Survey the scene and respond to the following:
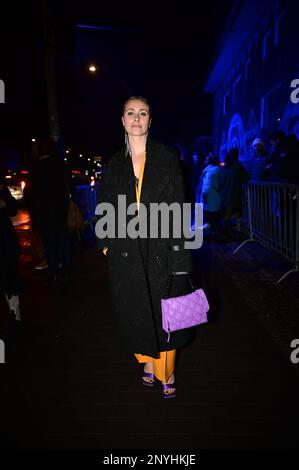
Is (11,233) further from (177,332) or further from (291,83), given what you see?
(291,83)

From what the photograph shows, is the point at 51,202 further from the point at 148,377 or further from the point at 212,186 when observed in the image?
the point at 212,186

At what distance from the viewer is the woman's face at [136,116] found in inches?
103

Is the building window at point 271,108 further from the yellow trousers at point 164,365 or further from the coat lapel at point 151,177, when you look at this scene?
the yellow trousers at point 164,365

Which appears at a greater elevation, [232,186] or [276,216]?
[232,186]

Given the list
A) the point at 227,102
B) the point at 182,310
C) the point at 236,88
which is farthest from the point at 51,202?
the point at 227,102

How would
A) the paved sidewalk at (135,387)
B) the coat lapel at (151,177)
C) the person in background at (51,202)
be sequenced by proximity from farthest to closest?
the person in background at (51,202), the coat lapel at (151,177), the paved sidewalk at (135,387)

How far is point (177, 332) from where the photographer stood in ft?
8.93

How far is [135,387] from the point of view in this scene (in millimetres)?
2984

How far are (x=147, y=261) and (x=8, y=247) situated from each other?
77.7 inches

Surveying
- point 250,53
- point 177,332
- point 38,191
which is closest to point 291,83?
point 250,53

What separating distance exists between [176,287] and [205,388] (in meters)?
0.98

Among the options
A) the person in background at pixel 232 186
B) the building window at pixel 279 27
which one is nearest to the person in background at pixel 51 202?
the person in background at pixel 232 186

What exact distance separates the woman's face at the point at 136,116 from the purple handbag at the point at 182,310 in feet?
3.66
